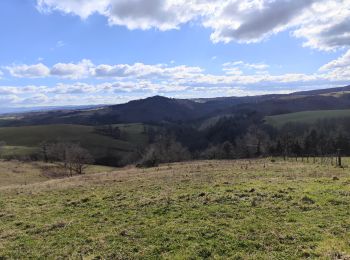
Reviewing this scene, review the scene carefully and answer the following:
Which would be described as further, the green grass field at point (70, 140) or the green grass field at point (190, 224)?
the green grass field at point (70, 140)

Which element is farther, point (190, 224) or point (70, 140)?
point (70, 140)

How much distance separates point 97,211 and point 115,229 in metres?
3.97

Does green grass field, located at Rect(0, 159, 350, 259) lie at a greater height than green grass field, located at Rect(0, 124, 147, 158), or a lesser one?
greater

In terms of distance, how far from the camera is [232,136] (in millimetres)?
189250

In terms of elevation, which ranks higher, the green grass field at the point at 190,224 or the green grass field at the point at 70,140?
the green grass field at the point at 190,224

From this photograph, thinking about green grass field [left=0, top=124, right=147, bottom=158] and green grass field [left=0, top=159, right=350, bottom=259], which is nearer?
green grass field [left=0, top=159, right=350, bottom=259]

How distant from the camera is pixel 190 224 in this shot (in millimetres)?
14023

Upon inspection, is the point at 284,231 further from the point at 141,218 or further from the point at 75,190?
the point at 75,190

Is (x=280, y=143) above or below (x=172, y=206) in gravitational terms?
below

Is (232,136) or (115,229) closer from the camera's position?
(115,229)

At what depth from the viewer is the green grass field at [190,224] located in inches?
443

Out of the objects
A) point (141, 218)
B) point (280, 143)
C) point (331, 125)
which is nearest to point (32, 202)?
point (141, 218)

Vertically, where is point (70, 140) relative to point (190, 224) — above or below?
below

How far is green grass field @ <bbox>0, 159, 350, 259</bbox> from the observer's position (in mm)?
11258
